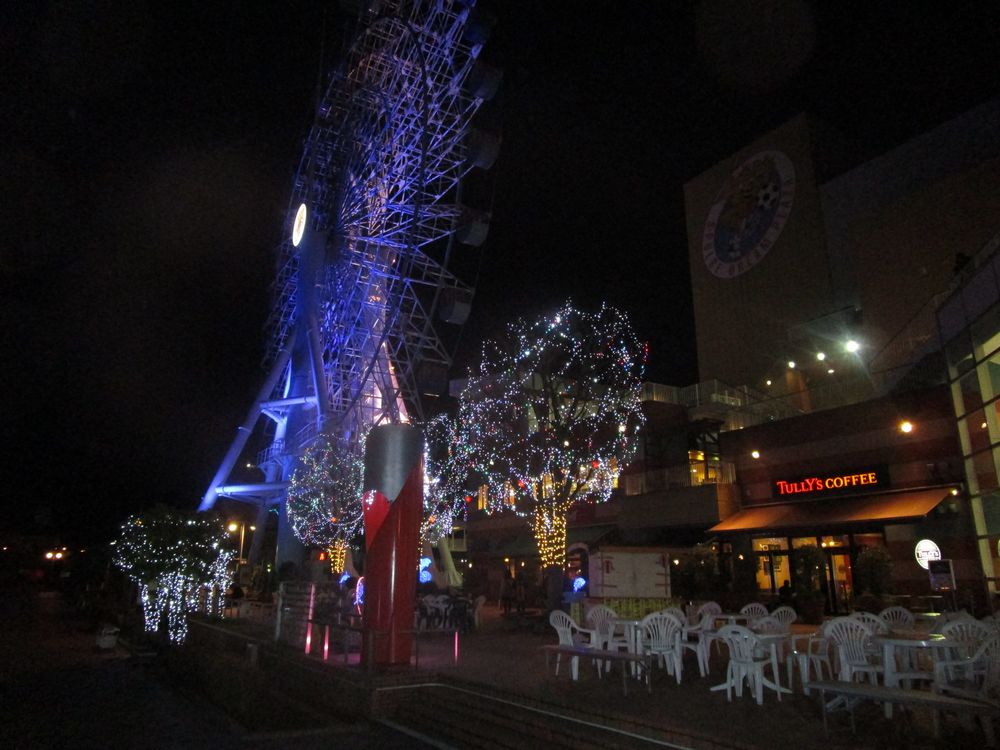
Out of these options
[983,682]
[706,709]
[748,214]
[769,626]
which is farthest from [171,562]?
[748,214]

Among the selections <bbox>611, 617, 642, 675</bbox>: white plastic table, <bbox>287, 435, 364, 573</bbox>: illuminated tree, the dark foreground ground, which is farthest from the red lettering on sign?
the dark foreground ground

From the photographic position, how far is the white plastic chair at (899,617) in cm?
1028

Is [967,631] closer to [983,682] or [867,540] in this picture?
[983,682]

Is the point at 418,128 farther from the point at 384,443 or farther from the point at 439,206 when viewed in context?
the point at 384,443

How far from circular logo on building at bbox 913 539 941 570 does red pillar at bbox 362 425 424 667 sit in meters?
13.3

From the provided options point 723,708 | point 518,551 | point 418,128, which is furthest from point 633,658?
point 518,551

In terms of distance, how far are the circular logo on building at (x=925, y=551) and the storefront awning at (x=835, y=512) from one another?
80 centimetres

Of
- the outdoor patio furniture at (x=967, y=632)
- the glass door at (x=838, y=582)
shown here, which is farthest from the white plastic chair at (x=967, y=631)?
the glass door at (x=838, y=582)

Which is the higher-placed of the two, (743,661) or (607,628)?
(607,628)

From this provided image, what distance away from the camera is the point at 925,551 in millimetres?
17203

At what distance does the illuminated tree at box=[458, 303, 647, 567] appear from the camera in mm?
18500

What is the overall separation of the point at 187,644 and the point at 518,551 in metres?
18.9

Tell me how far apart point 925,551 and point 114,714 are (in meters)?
17.9

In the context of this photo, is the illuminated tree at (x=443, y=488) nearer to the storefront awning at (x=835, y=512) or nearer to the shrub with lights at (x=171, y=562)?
→ the shrub with lights at (x=171, y=562)
